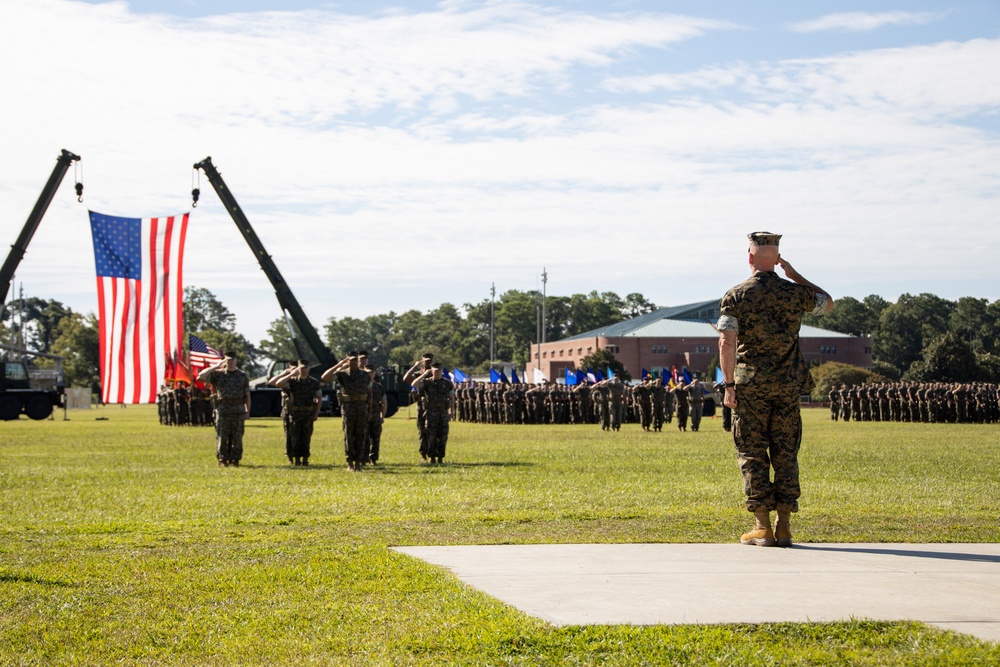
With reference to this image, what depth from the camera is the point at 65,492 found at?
14.3m

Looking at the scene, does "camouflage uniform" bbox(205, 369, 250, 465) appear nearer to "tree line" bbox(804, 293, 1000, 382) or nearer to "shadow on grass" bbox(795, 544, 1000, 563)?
"shadow on grass" bbox(795, 544, 1000, 563)

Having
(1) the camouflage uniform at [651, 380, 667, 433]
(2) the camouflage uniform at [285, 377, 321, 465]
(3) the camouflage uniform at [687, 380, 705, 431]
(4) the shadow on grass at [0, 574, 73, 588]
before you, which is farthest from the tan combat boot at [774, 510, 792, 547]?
(3) the camouflage uniform at [687, 380, 705, 431]

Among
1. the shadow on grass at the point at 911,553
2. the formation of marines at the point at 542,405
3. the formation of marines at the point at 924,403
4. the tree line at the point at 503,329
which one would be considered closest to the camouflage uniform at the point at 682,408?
the formation of marines at the point at 542,405

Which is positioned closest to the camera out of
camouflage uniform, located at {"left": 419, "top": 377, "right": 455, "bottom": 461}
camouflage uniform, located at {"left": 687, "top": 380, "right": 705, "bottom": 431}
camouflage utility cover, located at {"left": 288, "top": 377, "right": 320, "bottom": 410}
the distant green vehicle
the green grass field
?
the green grass field

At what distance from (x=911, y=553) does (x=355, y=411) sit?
11126mm

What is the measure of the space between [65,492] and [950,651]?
1137 centimetres

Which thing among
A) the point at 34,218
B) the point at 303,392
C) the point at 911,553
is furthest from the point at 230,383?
the point at 34,218

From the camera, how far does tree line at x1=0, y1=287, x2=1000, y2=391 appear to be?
108m

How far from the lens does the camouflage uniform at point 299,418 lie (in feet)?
64.7

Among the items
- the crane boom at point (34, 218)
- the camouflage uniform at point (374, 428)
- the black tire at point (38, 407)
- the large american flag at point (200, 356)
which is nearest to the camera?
the camouflage uniform at point (374, 428)

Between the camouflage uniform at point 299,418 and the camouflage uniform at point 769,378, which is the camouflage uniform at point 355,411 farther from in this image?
the camouflage uniform at point 769,378

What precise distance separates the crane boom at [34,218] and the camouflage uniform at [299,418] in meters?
24.2

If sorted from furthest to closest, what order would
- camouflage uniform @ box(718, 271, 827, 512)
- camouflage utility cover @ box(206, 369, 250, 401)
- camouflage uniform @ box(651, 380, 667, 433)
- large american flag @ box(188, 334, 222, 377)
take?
large american flag @ box(188, 334, 222, 377) < camouflage uniform @ box(651, 380, 667, 433) < camouflage utility cover @ box(206, 369, 250, 401) < camouflage uniform @ box(718, 271, 827, 512)

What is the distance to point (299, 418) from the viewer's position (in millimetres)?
19797
